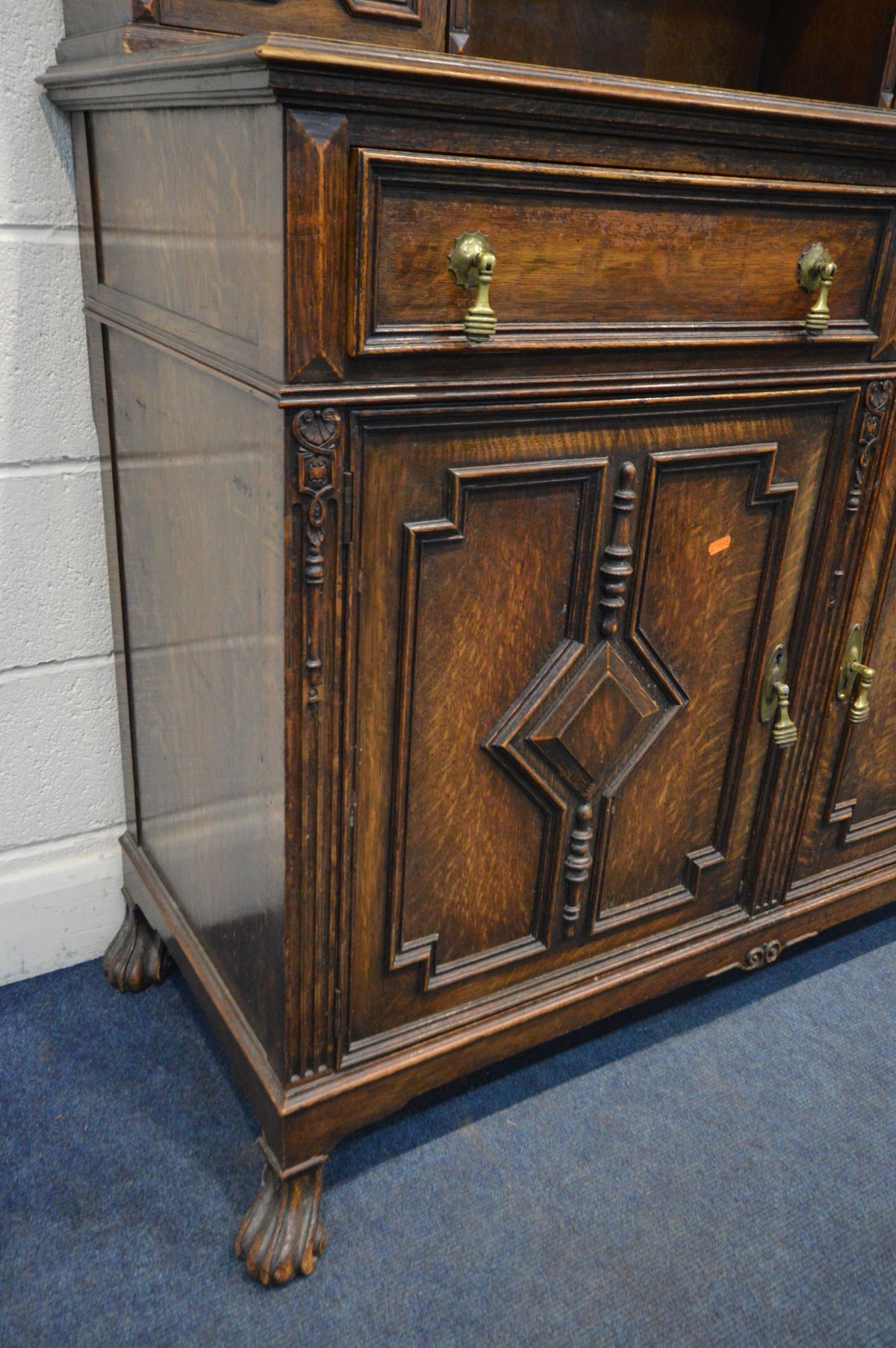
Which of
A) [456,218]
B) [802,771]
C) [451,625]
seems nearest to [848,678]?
[802,771]

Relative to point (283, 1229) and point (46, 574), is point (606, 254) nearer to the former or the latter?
point (46, 574)

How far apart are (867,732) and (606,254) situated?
0.68 metres

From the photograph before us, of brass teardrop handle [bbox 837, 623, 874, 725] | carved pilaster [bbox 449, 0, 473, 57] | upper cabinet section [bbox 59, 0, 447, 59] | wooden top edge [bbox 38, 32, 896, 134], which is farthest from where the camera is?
brass teardrop handle [bbox 837, 623, 874, 725]

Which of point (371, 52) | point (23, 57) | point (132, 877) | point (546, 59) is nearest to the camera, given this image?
point (371, 52)

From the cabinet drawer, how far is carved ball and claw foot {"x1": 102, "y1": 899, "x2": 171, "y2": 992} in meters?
0.81

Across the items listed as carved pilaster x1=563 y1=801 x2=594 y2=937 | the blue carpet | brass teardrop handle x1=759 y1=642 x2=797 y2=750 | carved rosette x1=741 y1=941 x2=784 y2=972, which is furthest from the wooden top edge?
the blue carpet

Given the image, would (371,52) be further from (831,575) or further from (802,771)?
(802,771)

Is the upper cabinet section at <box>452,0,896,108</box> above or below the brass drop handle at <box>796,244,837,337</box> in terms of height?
above

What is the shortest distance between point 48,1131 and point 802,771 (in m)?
0.86

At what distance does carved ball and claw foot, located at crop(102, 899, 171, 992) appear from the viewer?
4.22 feet

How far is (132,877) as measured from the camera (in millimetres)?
1280

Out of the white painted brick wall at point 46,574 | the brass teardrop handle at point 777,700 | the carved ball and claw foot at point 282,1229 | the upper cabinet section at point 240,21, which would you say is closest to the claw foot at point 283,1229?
the carved ball and claw foot at point 282,1229

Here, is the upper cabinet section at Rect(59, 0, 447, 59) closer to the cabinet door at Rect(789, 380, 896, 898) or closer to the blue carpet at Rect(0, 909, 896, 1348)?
the cabinet door at Rect(789, 380, 896, 898)

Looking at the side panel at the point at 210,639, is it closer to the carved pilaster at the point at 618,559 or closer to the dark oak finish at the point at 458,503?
the dark oak finish at the point at 458,503
